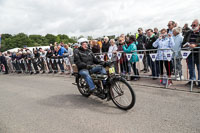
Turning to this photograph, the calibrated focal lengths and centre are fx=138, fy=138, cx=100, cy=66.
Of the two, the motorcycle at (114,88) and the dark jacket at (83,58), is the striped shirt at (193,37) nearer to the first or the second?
the motorcycle at (114,88)

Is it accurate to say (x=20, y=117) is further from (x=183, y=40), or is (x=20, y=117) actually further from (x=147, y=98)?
(x=183, y=40)

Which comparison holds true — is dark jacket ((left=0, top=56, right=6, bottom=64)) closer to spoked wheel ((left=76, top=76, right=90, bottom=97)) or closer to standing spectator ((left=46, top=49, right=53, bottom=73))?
standing spectator ((left=46, top=49, right=53, bottom=73))

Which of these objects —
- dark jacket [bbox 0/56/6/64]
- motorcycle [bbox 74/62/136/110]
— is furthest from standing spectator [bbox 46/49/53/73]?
motorcycle [bbox 74/62/136/110]

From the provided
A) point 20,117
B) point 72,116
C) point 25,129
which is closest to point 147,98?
point 72,116

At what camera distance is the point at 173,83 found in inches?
209

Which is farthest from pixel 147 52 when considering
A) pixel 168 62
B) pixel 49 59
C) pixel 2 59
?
pixel 2 59

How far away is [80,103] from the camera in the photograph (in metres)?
4.40

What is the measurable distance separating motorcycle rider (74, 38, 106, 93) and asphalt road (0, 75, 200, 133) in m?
0.78

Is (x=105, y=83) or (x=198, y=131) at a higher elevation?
(x=105, y=83)

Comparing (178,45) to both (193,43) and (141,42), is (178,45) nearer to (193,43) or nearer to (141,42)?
(193,43)

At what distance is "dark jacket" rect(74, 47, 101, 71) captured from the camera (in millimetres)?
4301

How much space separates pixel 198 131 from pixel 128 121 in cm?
130

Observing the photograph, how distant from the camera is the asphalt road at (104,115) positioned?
2.88 metres

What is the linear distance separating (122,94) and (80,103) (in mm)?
1490
